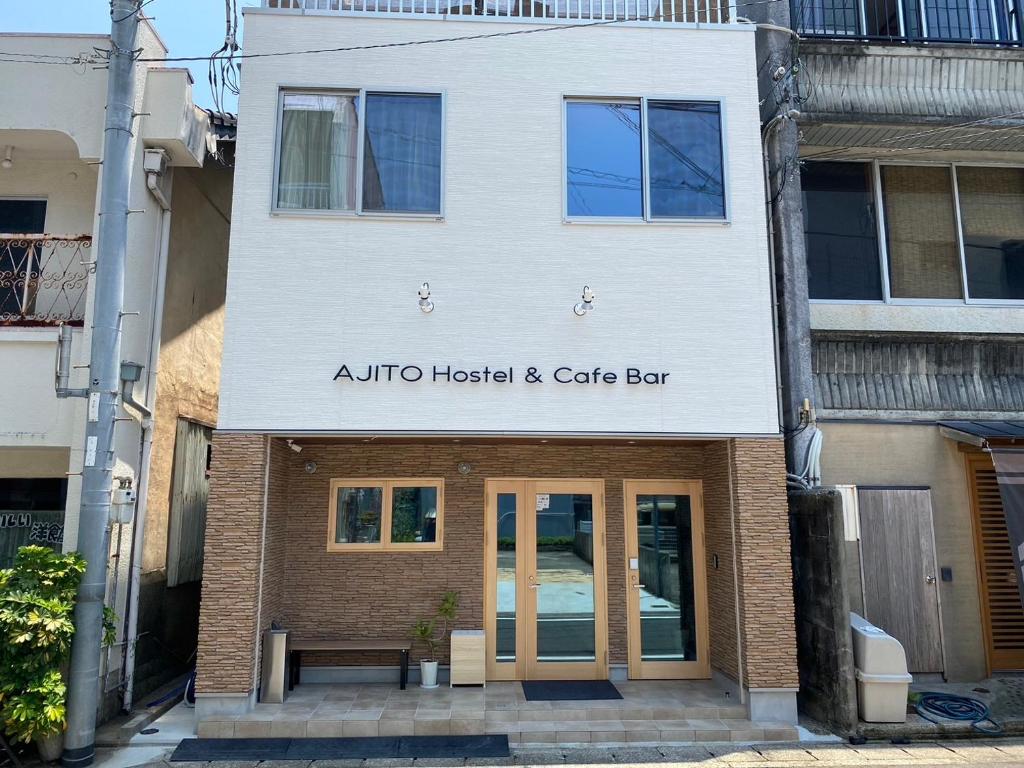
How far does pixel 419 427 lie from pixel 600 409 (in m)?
1.95

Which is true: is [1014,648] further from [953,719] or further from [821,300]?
[821,300]

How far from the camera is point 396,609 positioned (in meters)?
8.85

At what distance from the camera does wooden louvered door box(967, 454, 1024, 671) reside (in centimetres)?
876

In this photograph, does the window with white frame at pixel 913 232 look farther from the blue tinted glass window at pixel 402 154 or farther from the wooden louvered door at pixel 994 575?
the blue tinted glass window at pixel 402 154

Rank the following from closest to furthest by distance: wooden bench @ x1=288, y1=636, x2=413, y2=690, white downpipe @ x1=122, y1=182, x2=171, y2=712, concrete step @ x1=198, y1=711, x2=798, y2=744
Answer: concrete step @ x1=198, y1=711, x2=798, y2=744 < white downpipe @ x1=122, y1=182, x2=171, y2=712 < wooden bench @ x1=288, y1=636, x2=413, y2=690

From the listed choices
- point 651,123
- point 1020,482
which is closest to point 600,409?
point 651,123

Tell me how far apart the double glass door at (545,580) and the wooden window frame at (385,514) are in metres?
0.62

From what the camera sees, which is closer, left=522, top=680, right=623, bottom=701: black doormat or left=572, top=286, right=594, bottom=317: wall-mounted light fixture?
left=572, top=286, right=594, bottom=317: wall-mounted light fixture

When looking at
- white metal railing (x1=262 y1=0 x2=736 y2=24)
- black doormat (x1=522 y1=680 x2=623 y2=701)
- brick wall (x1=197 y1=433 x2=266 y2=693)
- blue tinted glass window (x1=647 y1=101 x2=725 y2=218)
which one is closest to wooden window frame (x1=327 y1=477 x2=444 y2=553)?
brick wall (x1=197 y1=433 x2=266 y2=693)

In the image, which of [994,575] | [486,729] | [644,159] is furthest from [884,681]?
[644,159]

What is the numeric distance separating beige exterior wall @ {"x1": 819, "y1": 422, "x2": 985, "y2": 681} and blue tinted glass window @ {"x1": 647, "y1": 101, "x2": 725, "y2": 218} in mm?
3259

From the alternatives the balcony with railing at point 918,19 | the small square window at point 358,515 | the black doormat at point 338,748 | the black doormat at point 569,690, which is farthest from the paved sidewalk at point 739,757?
the balcony with railing at point 918,19

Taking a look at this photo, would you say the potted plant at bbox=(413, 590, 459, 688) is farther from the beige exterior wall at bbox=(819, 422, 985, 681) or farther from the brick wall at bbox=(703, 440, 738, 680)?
the beige exterior wall at bbox=(819, 422, 985, 681)

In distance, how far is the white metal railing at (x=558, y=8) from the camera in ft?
28.0
